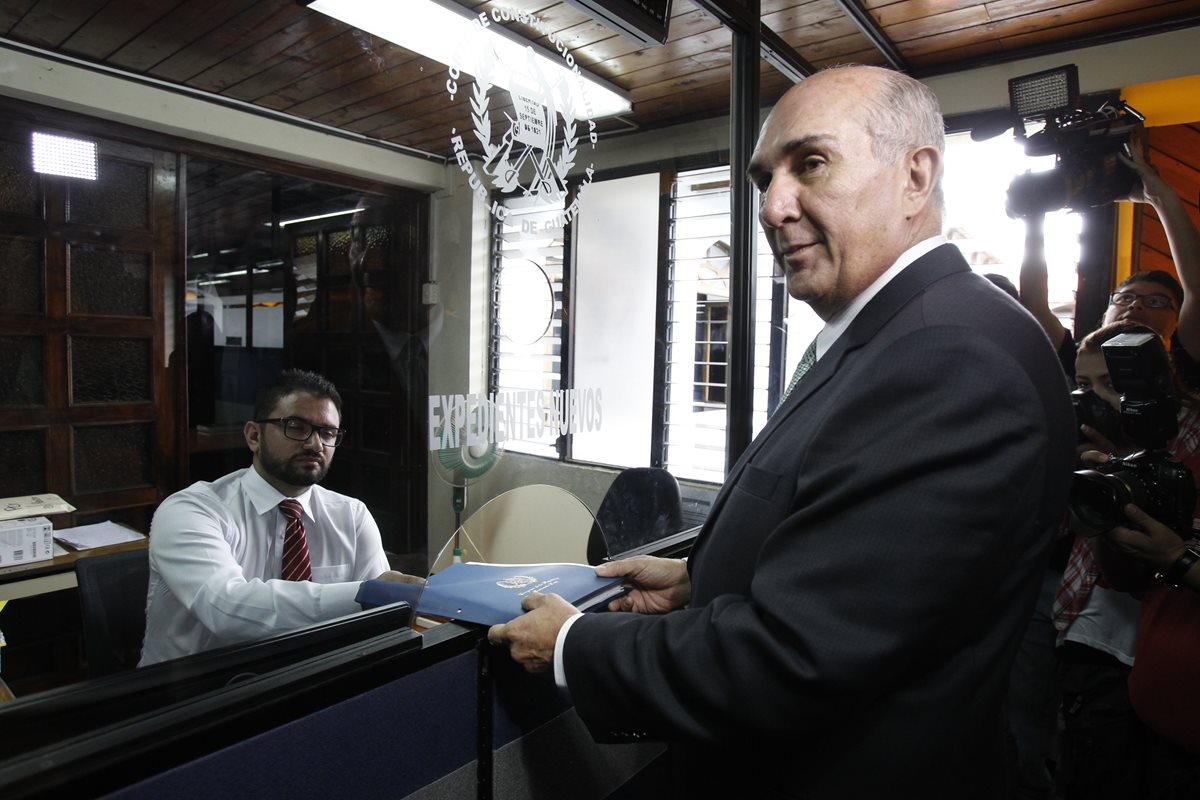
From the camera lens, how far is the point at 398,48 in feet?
3.97

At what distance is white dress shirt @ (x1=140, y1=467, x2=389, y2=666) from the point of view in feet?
3.20

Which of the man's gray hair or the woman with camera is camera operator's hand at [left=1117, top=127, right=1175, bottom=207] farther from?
the man's gray hair

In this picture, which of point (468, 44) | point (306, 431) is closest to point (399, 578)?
point (306, 431)

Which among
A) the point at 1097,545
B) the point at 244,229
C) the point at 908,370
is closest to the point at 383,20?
the point at 244,229

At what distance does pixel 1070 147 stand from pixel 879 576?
211 cm

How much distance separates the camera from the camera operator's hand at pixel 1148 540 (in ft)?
5.31

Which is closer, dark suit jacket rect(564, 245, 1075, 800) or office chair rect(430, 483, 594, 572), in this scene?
dark suit jacket rect(564, 245, 1075, 800)

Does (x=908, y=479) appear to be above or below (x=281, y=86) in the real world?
below

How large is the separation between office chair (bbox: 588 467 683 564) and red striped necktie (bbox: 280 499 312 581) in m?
0.83

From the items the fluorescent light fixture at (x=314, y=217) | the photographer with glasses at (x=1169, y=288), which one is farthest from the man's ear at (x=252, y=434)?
the photographer with glasses at (x=1169, y=288)

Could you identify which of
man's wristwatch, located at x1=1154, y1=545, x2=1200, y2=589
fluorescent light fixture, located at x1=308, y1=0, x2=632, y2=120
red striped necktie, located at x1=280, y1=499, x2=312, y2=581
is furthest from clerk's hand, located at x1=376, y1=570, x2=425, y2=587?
man's wristwatch, located at x1=1154, y1=545, x2=1200, y2=589

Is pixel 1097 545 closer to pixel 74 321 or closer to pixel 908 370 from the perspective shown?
pixel 908 370

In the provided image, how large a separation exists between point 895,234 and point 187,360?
3.19ft

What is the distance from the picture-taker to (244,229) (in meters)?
1.00
